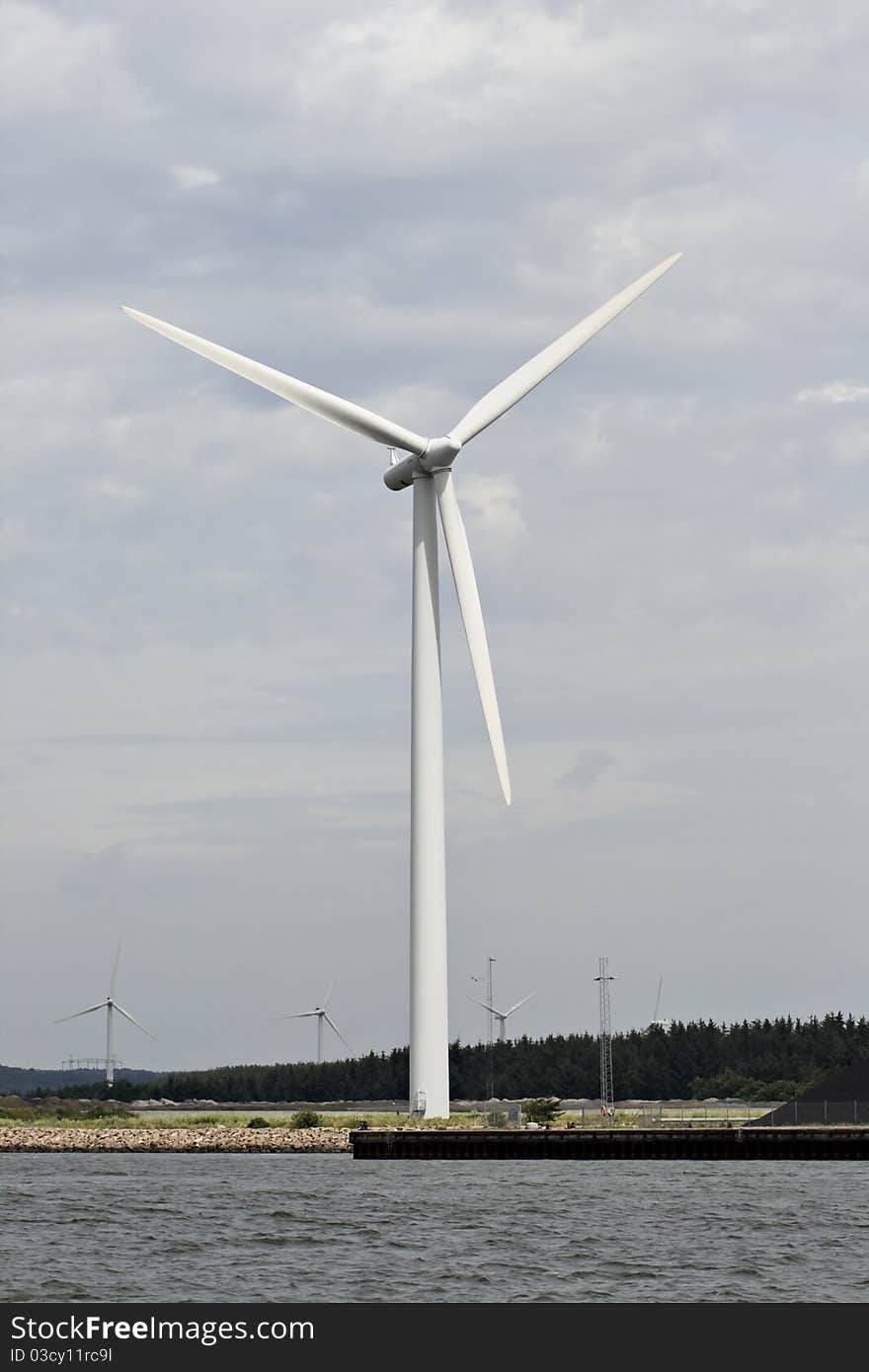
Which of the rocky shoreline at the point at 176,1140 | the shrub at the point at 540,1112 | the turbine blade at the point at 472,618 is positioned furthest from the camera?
the shrub at the point at 540,1112

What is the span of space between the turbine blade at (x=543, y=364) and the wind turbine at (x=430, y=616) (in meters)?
0.05

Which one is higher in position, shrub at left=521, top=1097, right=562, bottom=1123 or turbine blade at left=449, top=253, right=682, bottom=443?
turbine blade at left=449, top=253, right=682, bottom=443

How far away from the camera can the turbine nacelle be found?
93188 mm

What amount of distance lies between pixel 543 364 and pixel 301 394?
12232 mm

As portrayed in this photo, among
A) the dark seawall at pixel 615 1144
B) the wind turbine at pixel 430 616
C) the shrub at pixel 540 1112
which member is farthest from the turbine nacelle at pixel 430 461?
the shrub at pixel 540 1112

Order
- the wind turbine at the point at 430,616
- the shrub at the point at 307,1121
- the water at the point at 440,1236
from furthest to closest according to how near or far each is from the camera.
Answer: the shrub at the point at 307,1121 → the wind turbine at the point at 430,616 → the water at the point at 440,1236

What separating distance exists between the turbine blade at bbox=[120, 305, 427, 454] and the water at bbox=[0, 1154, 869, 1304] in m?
35.6

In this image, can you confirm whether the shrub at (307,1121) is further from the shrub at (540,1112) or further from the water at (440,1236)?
the water at (440,1236)

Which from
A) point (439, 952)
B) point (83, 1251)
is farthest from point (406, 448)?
point (83, 1251)

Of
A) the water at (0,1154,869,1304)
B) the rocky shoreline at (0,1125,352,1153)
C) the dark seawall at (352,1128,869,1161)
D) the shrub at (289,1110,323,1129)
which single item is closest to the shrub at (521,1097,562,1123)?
the rocky shoreline at (0,1125,352,1153)

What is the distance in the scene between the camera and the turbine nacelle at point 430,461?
93.2 meters

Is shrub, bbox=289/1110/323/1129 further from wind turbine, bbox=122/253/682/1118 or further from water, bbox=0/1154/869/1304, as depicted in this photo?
water, bbox=0/1154/869/1304
